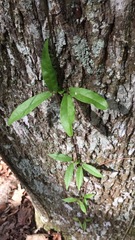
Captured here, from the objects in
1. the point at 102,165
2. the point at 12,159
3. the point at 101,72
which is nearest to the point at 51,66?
the point at 101,72

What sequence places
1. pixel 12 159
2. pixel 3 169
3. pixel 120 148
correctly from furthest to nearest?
1. pixel 3 169
2. pixel 12 159
3. pixel 120 148

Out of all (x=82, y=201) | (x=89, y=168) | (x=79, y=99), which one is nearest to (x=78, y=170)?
(x=89, y=168)

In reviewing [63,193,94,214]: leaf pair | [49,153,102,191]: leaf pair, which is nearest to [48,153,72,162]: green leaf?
[49,153,102,191]: leaf pair

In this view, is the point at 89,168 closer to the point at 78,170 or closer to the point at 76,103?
the point at 78,170

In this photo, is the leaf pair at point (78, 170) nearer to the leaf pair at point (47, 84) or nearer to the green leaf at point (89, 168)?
the green leaf at point (89, 168)

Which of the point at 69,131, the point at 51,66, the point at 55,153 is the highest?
the point at 51,66

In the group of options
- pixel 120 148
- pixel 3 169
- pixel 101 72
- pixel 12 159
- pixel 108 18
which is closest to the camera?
pixel 108 18

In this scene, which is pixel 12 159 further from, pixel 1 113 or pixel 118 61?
pixel 118 61
